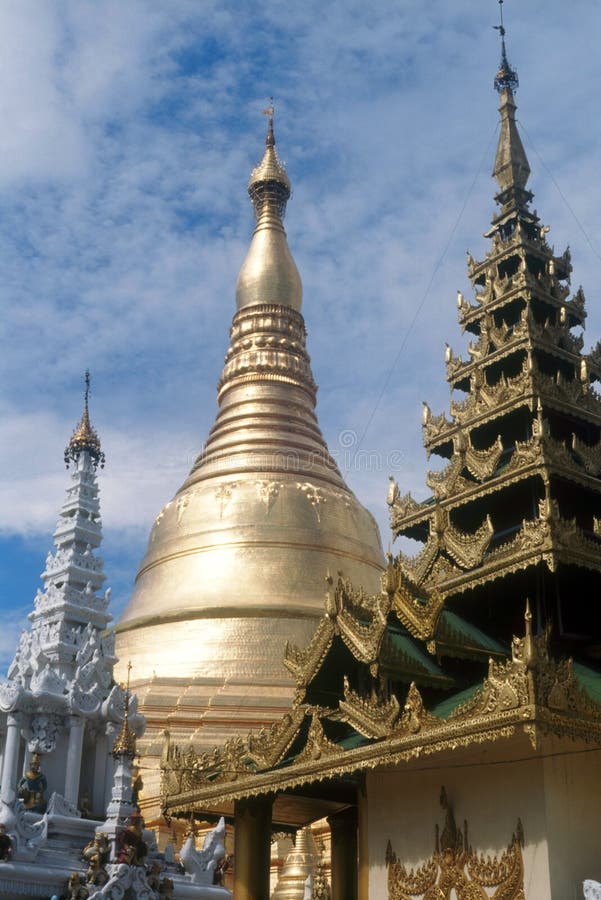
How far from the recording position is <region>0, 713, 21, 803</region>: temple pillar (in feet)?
56.1

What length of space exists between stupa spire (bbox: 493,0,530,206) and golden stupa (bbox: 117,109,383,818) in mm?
11283

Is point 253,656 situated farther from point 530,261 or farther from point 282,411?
point 530,261

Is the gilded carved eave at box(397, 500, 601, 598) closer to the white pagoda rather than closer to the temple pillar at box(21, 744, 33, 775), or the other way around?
the white pagoda

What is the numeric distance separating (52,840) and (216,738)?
25.5ft

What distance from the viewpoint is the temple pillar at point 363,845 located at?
13.4 metres

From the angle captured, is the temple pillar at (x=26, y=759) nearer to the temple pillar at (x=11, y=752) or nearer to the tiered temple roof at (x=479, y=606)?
the temple pillar at (x=11, y=752)

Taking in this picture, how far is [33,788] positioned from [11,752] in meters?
1.08

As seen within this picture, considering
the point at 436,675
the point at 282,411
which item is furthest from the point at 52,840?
the point at 282,411

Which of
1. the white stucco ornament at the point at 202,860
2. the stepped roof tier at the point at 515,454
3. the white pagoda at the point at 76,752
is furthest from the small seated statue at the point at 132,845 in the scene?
the stepped roof tier at the point at 515,454

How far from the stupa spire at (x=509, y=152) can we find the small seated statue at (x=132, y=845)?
462 inches

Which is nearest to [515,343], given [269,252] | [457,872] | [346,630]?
[346,630]

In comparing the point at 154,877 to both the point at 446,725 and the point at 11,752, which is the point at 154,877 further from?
the point at 446,725

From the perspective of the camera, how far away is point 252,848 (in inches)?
575

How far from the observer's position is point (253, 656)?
25328 mm
